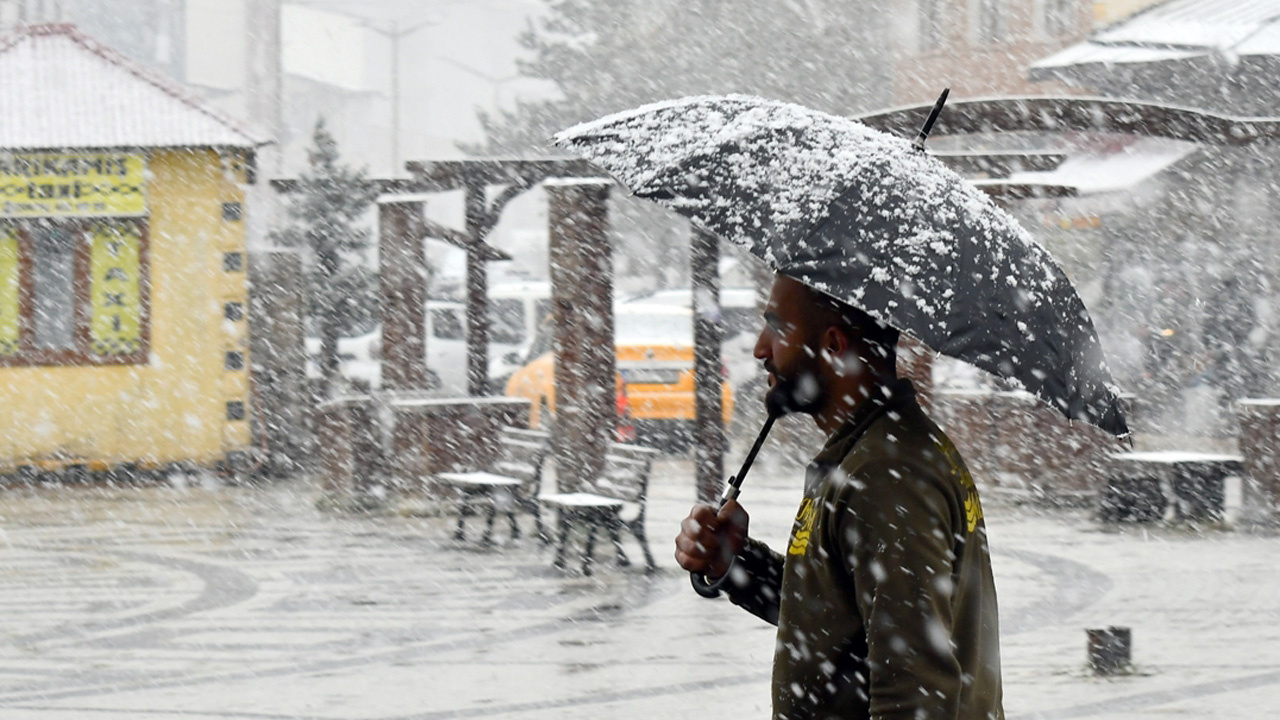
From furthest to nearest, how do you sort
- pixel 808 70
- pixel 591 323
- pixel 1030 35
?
pixel 808 70, pixel 1030 35, pixel 591 323

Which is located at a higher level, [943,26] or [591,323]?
[943,26]

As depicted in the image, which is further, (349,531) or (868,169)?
(349,531)

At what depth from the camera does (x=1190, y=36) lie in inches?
830

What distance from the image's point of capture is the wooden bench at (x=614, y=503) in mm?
12000

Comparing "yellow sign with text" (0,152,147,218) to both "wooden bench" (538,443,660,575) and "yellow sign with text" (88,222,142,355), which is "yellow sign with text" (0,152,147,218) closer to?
"yellow sign with text" (88,222,142,355)

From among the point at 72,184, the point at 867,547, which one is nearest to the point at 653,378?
the point at 72,184

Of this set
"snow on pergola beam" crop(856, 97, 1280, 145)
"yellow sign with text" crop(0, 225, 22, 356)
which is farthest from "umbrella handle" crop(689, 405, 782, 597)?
"yellow sign with text" crop(0, 225, 22, 356)

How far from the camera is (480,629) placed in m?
9.80

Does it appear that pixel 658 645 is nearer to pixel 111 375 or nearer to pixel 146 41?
pixel 111 375

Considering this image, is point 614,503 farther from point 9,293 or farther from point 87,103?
point 87,103

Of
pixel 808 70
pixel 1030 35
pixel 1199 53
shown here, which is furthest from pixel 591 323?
pixel 808 70

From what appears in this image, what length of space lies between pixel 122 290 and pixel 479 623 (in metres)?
10.5

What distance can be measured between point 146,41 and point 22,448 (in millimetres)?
42259

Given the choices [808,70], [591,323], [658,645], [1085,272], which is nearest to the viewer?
[658,645]
